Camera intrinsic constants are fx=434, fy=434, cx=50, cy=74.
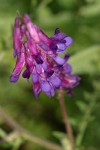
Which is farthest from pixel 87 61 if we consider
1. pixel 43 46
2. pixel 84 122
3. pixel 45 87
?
pixel 45 87

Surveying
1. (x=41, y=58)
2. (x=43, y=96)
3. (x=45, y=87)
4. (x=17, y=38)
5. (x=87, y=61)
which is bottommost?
(x=45, y=87)

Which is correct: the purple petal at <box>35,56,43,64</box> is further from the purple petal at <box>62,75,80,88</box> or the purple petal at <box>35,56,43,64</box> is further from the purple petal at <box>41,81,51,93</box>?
the purple petal at <box>62,75,80,88</box>

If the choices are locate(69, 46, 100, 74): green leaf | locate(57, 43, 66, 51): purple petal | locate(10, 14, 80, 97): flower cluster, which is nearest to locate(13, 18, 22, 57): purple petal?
locate(10, 14, 80, 97): flower cluster

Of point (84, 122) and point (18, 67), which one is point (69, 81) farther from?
point (84, 122)

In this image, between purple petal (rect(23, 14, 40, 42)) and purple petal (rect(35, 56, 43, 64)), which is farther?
purple petal (rect(23, 14, 40, 42))

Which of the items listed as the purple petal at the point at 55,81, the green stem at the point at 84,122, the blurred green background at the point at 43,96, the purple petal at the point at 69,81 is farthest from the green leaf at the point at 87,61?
the purple petal at the point at 55,81

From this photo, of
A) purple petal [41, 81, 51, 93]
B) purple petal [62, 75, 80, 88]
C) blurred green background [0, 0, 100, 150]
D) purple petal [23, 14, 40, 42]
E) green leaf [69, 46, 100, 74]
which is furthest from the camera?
blurred green background [0, 0, 100, 150]

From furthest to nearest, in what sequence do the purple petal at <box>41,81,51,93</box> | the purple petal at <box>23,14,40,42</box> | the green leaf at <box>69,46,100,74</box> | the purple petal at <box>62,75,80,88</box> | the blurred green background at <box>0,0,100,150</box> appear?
the blurred green background at <box>0,0,100,150</box> → the green leaf at <box>69,46,100,74</box> → the purple petal at <box>62,75,80,88</box> → the purple petal at <box>23,14,40,42</box> → the purple petal at <box>41,81,51,93</box>

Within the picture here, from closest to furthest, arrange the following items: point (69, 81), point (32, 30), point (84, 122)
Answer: point (32, 30) → point (69, 81) → point (84, 122)

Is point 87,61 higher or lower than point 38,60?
higher
